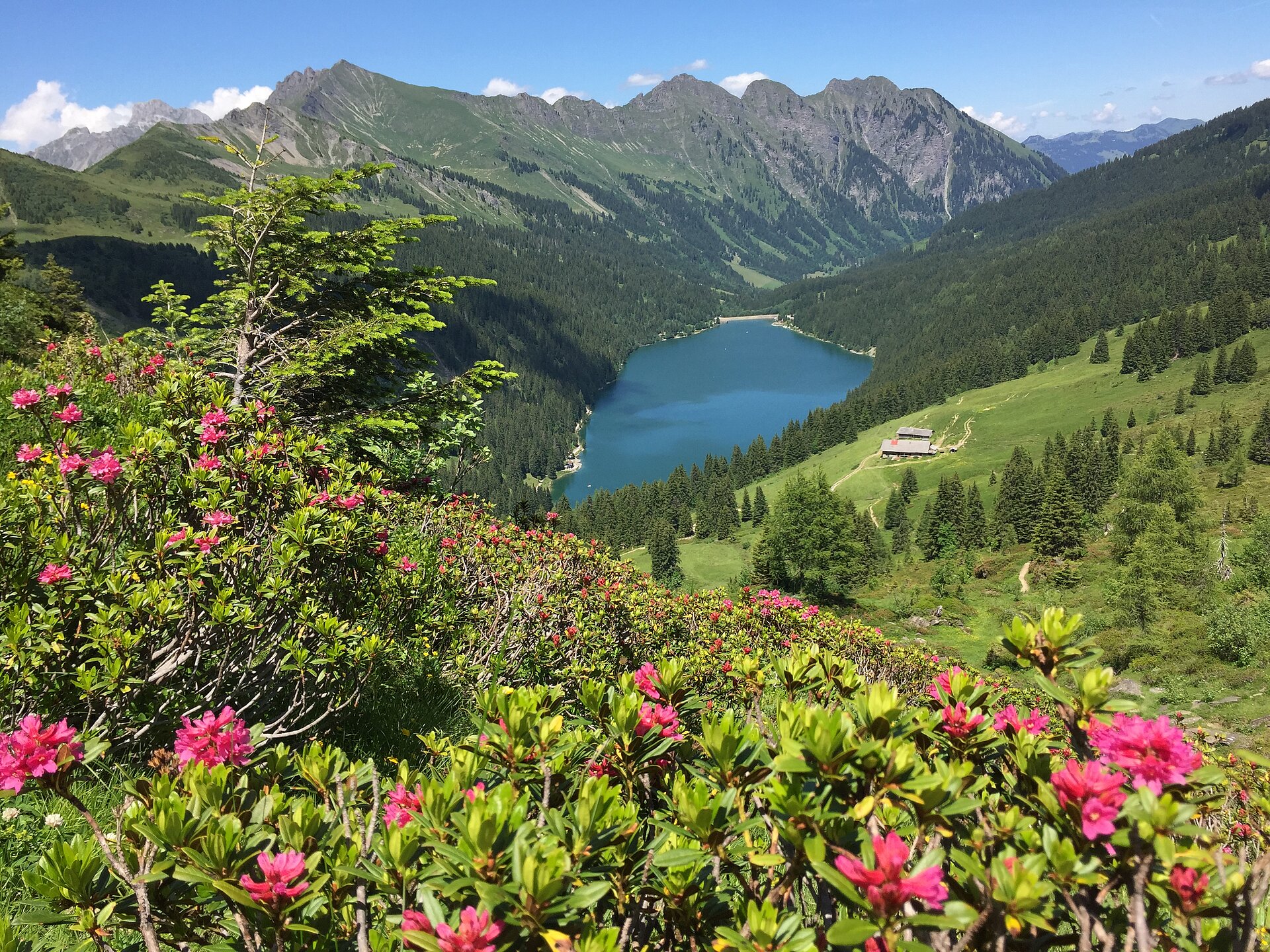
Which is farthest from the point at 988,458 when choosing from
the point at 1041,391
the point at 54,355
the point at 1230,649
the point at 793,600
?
the point at 54,355

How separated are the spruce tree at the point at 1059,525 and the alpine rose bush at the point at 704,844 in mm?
76595

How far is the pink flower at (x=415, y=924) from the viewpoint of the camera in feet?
5.98

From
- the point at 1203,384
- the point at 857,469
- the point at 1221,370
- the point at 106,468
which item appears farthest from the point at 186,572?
the point at 1221,370

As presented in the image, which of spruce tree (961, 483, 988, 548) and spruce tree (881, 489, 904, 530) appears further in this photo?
spruce tree (881, 489, 904, 530)

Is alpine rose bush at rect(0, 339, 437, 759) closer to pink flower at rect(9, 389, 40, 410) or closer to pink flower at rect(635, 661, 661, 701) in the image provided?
pink flower at rect(9, 389, 40, 410)

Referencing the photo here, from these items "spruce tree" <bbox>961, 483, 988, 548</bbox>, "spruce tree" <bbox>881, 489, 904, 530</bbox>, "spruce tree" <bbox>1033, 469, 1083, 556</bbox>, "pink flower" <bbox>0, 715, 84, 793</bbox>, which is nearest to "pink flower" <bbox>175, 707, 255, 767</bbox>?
"pink flower" <bbox>0, 715, 84, 793</bbox>

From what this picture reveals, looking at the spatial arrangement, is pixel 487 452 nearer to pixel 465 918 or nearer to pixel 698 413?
pixel 465 918

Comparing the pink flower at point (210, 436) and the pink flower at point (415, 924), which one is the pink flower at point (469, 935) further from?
the pink flower at point (210, 436)

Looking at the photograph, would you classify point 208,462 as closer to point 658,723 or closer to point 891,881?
point 658,723

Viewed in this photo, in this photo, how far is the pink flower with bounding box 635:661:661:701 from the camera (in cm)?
A: 320

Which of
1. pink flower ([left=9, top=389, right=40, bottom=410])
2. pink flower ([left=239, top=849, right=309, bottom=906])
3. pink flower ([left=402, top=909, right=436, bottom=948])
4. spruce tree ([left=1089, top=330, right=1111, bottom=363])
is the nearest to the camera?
pink flower ([left=402, top=909, right=436, bottom=948])

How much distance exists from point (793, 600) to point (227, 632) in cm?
1079

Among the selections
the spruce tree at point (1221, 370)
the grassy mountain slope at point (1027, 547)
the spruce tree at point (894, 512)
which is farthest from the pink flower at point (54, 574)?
the spruce tree at point (1221, 370)

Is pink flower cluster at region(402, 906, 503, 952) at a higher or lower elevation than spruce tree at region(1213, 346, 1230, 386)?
higher
